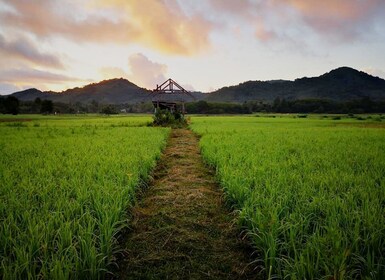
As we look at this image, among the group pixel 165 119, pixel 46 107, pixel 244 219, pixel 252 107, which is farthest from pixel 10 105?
pixel 244 219

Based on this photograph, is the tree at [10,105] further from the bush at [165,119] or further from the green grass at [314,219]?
the green grass at [314,219]

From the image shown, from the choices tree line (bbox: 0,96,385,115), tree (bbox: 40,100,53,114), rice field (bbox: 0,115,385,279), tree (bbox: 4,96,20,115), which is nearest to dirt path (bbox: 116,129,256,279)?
rice field (bbox: 0,115,385,279)

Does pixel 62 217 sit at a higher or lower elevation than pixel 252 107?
higher

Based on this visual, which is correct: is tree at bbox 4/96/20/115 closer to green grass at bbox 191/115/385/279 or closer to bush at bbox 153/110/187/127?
bush at bbox 153/110/187/127

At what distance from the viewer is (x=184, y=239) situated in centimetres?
372

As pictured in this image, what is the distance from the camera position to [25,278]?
A: 2473 mm

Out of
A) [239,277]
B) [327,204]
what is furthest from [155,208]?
[327,204]

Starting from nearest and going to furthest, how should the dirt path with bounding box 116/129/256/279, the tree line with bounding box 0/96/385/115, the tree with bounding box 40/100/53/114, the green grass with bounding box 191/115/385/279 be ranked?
the green grass with bounding box 191/115/385/279, the dirt path with bounding box 116/129/256/279, the tree line with bounding box 0/96/385/115, the tree with bounding box 40/100/53/114

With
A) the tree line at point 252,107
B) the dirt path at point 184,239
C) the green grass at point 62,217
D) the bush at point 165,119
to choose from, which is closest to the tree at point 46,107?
the tree line at point 252,107

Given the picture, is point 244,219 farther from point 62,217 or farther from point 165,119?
point 165,119

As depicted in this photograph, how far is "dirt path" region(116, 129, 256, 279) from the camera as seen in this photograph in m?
3.02

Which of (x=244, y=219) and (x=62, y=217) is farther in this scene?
(x=244, y=219)

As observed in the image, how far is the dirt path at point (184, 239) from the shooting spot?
302cm

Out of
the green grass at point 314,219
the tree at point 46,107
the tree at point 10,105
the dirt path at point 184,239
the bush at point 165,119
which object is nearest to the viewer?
the green grass at point 314,219
